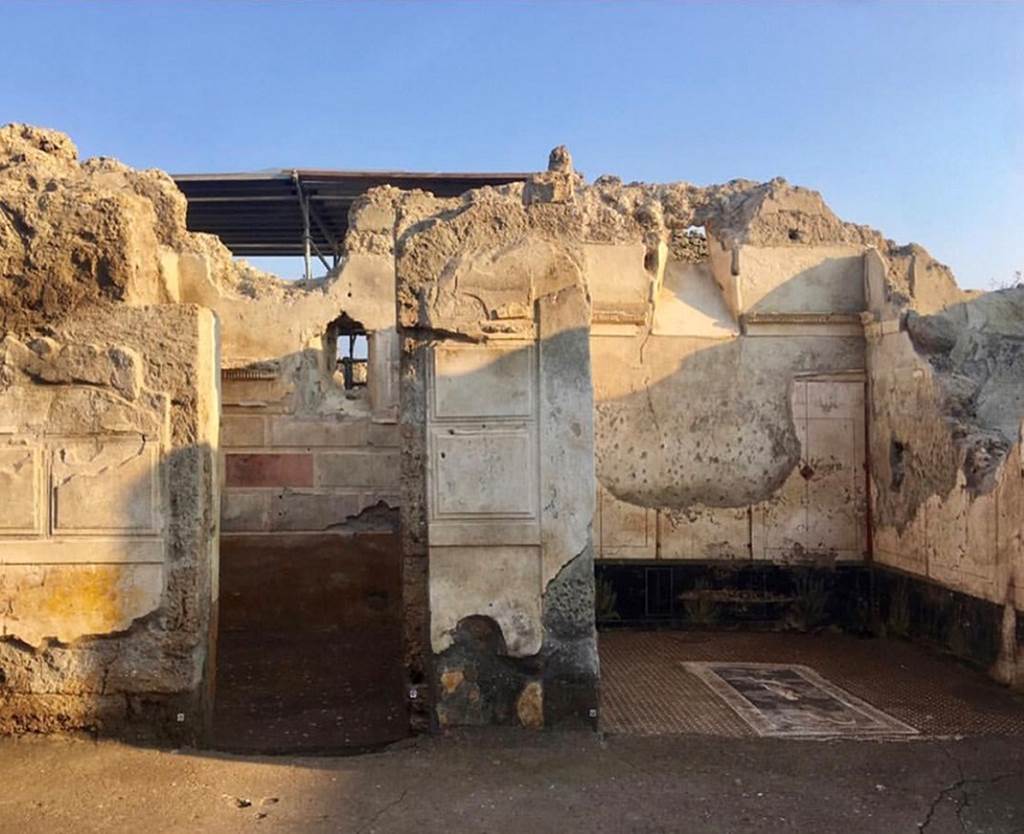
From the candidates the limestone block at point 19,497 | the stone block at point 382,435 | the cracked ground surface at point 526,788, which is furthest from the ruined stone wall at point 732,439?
the limestone block at point 19,497

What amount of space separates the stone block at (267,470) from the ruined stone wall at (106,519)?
9.47ft

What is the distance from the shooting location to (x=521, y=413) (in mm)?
4086

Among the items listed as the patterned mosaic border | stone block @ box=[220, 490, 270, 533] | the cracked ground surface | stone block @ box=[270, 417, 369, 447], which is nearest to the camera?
the cracked ground surface

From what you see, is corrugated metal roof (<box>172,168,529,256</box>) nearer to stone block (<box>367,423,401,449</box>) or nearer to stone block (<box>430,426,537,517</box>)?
stone block (<box>367,423,401,449</box>)

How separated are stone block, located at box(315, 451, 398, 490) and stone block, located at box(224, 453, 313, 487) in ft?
0.31

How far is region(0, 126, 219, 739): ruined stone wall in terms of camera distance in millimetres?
3902

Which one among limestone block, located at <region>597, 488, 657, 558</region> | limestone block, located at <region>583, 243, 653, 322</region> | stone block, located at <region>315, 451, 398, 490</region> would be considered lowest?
limestone block, located at <region>597, 488, 657, 558</region>

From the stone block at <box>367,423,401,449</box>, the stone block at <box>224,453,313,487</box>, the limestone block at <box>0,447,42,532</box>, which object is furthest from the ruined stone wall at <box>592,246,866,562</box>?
the limestone block at <box>0,447,42,532</box>

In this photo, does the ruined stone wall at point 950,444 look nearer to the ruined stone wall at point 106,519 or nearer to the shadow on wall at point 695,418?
the shadow on wall at point 695,418

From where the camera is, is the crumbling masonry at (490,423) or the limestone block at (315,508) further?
the limestone block at (315,508)

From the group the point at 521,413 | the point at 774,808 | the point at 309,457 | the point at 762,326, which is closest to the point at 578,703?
the point at 774,808

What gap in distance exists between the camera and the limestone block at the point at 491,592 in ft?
13.2

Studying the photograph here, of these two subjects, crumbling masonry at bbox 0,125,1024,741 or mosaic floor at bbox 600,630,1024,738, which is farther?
mosaic floor at bbox 600,630,1024,738

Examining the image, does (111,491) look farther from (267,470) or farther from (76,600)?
(267,470)
